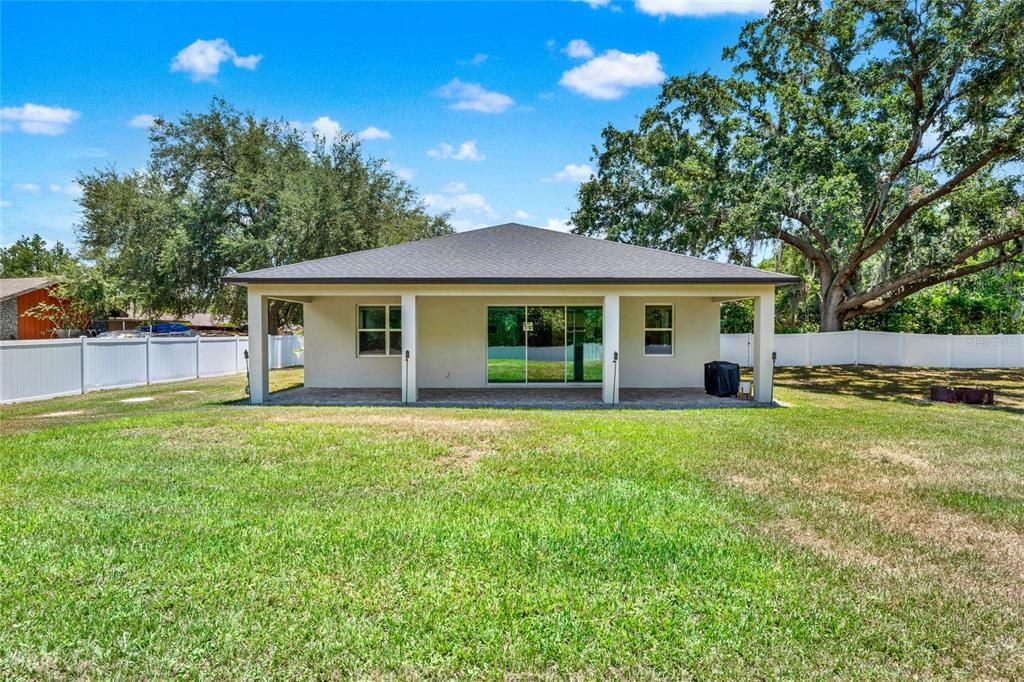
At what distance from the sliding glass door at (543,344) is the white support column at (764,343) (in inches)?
151

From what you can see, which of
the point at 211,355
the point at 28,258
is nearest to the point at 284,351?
the point at 211,355

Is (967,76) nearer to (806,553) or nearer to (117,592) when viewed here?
(806,553)

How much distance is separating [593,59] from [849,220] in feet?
32.2

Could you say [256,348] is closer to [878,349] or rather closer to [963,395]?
[963,395]

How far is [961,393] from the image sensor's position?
13.0 m

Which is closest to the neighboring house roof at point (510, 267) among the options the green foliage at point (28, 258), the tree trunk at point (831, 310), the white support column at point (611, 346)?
the white support column at point (611, 346)

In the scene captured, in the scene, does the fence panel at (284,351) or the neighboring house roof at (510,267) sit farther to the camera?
the fence panel at (284,351)

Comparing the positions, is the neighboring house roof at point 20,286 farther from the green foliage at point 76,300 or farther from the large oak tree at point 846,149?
the large oak tree at point 846,149

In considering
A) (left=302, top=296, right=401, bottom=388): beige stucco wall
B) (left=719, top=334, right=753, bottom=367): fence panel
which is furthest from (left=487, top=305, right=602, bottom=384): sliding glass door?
(left=719, top=334, right=753, bottom=367): fence panel

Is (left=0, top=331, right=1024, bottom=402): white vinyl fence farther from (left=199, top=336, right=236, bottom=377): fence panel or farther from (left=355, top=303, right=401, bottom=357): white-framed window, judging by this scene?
(left=355, top=303, right=401, bottom=357): white-framed window

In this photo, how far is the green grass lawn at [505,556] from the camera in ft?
9.86

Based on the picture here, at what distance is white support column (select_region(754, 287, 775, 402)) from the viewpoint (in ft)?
40.0

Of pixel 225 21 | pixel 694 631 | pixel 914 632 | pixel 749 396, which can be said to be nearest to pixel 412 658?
pixel 694 631

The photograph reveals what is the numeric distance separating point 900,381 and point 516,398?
12.4 meters
